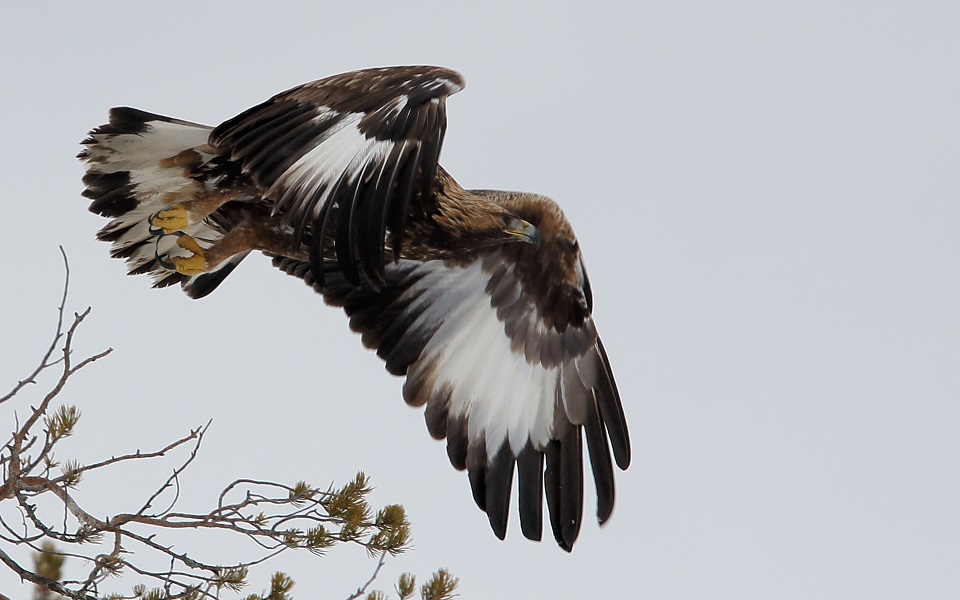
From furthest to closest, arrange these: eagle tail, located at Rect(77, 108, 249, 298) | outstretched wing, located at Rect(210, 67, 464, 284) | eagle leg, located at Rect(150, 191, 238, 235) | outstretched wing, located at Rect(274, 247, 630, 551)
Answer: outstretched wing, located at Rect(274, 247, 630, 551) → eagle leg, located at Rect(150, 191, 238, 235) → eagle tail, located at Rect(77, 108, 249, 298) → outstretched wing, located at Rect(210, 67, 464, 284)

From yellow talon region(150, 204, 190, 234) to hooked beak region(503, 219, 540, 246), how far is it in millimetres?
1569

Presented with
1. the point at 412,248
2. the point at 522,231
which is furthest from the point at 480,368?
the point at 412,248

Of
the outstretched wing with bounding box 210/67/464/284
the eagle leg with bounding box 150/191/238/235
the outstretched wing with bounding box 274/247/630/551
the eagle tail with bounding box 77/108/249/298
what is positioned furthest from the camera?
the outstretched wing with bounding box 274/247/630/551

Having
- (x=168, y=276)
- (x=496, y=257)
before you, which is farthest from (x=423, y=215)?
(x=168, y=276)

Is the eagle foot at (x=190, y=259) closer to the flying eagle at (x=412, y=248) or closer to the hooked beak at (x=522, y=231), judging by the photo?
the flying eagle at (x=412, y=248)

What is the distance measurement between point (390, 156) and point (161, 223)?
169cm

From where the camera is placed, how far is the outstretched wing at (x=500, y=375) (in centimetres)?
556

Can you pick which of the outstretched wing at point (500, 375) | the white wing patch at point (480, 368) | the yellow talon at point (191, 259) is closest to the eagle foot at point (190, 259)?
the yellow talon at point (191, 259)

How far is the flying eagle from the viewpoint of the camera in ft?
12.7

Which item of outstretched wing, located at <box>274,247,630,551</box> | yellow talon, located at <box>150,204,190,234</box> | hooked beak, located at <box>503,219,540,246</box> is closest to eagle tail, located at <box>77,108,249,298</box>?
yellow talon, located at <box>150,204,190,234</box>

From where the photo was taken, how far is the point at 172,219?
16.6 ft

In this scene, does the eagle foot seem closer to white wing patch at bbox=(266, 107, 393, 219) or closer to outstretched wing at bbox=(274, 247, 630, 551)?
outstretched wing at bbox=(274, 247, 630, 551)

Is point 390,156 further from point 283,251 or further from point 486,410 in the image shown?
point 486,410

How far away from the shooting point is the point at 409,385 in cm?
591
